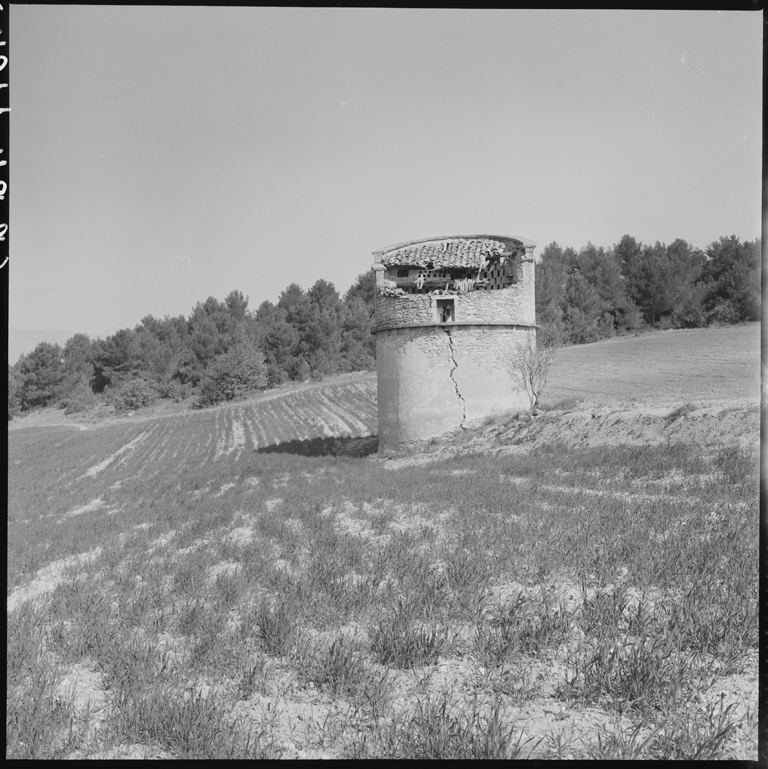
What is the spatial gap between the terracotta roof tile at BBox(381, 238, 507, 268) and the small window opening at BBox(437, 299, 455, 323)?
153 centimetres

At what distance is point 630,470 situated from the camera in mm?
9062

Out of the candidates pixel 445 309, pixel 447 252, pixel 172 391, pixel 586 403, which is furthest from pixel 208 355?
pixel 586 403

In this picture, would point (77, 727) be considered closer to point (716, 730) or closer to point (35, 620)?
point (35, 620)

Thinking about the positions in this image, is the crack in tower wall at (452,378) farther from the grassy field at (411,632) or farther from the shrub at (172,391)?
the shrub at (172,391)

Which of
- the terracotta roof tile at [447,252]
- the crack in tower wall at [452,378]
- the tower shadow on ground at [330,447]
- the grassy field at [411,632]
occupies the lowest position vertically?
the tower shadow on ground at [330,447]

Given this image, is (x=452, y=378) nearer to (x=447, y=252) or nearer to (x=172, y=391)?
(x=447, y=252)

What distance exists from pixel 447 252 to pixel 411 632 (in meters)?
17.5

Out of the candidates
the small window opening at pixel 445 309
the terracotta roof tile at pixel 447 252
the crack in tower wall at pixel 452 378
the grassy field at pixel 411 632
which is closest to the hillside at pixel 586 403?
the crack in tower wall at pixel 452 378

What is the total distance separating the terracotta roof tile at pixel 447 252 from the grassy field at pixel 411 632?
41.2ft

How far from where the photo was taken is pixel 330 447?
78.6 ft

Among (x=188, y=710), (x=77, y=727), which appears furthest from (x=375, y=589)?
(x=77, y=727)

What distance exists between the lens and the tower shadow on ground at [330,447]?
21.7m

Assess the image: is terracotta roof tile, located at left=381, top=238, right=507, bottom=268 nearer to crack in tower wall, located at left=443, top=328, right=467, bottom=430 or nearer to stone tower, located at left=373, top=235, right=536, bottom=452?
stone tower, located at left=373, top=235, right=536, bottom=452

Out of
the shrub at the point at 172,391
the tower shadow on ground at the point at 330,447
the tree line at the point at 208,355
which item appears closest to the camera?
the tower shadow on ground at the point at 330,447
